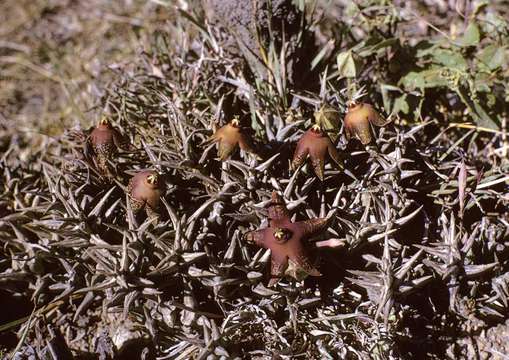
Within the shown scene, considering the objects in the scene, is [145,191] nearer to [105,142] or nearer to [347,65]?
[105,142]

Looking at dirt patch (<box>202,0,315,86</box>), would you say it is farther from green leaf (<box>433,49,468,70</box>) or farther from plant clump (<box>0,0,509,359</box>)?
green leaf (<box>433,49,468,70</box>)

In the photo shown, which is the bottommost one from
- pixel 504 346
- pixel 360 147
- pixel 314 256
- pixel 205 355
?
pixel 504 346

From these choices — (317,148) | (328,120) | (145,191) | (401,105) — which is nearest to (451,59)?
(401,105)

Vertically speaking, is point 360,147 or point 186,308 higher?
point 360,147

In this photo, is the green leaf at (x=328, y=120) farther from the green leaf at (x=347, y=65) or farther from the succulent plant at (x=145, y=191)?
the succulent plant at (x=145, y=191)

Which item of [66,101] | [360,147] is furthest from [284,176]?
[66,101]

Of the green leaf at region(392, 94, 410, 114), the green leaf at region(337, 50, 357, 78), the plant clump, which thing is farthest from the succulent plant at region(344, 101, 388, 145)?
the green leaf at region(392, 94, 410, 114)

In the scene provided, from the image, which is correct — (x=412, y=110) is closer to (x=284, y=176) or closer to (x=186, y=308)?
(x=284, y=176)

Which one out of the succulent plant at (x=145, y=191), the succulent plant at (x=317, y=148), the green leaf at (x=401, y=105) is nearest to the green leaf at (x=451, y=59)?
the green leaf at (x=401, y=105)
